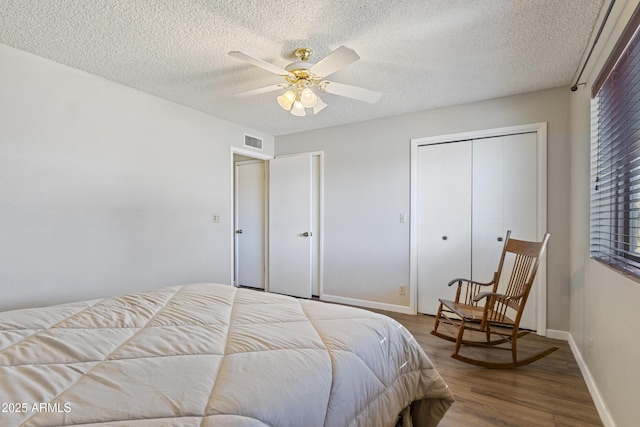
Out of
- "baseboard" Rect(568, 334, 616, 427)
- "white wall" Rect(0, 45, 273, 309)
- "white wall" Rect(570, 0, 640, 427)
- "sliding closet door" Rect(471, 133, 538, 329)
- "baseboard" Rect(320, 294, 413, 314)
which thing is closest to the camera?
"white wall" Rect(570, 0, 640, 427)

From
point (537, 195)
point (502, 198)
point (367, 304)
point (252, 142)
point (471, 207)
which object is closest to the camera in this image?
point (537, 195)

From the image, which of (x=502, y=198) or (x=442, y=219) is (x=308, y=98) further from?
(x=502, y=198)

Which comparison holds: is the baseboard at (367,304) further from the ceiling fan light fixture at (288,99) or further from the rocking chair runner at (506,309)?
the ceiling fan light fixture at (288,99)

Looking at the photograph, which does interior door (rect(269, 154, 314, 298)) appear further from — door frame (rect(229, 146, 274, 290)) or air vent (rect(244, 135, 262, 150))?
air vent (rect(244, 135, 262, 150))

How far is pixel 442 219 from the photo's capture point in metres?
3.37

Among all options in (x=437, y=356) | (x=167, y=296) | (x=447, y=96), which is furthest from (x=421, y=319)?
(x=167, y=296)

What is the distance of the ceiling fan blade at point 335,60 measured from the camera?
5.51 feet

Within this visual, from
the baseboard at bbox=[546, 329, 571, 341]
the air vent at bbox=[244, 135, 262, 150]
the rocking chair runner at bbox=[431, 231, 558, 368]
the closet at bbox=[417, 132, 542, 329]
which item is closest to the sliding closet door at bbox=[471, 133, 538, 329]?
the closet at bbox=[417, 132, 542, 329]

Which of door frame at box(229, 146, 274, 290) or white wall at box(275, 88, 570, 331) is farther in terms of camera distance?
door frame at box(229, 146, 274, 290)

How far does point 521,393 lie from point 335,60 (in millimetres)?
2410

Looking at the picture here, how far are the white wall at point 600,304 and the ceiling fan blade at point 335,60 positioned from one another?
1329 millimetres

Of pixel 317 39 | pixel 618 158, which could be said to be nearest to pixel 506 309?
pixel 618 158

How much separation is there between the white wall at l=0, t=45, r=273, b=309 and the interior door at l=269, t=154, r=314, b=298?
3.27 feet

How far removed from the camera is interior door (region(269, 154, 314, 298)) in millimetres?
4148
